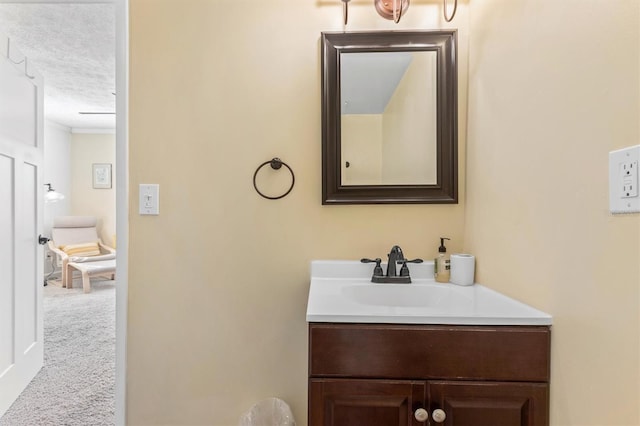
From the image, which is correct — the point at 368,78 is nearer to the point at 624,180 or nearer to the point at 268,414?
the point at 624,180

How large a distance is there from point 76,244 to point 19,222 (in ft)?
10.8

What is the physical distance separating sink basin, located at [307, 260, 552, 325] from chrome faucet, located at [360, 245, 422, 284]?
0.02m

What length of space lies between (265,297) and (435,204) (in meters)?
0.79

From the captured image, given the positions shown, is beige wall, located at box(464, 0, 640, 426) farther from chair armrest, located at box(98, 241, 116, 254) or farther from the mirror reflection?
chair armrest, located at box(98, 241, 116, 254)

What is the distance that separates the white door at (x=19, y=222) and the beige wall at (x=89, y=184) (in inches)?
136

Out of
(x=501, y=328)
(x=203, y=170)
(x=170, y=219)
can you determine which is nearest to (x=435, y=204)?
(x=501, y=328)

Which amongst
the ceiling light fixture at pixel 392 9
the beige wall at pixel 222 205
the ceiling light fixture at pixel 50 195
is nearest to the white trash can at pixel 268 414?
the beige wall at pixel 222 205

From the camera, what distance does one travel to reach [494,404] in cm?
83

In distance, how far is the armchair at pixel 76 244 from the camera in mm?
4148

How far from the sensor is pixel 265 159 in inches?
52.8

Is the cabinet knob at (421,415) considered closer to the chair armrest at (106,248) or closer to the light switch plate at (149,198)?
the light switch plate at (149,198)

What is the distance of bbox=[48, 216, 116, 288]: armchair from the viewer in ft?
13.6

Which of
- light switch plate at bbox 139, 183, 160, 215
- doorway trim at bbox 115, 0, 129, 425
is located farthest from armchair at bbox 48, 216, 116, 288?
light switch plate at bbox 139, 183, 160, 215

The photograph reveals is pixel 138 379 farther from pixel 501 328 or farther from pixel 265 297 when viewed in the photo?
pixel 501 328
